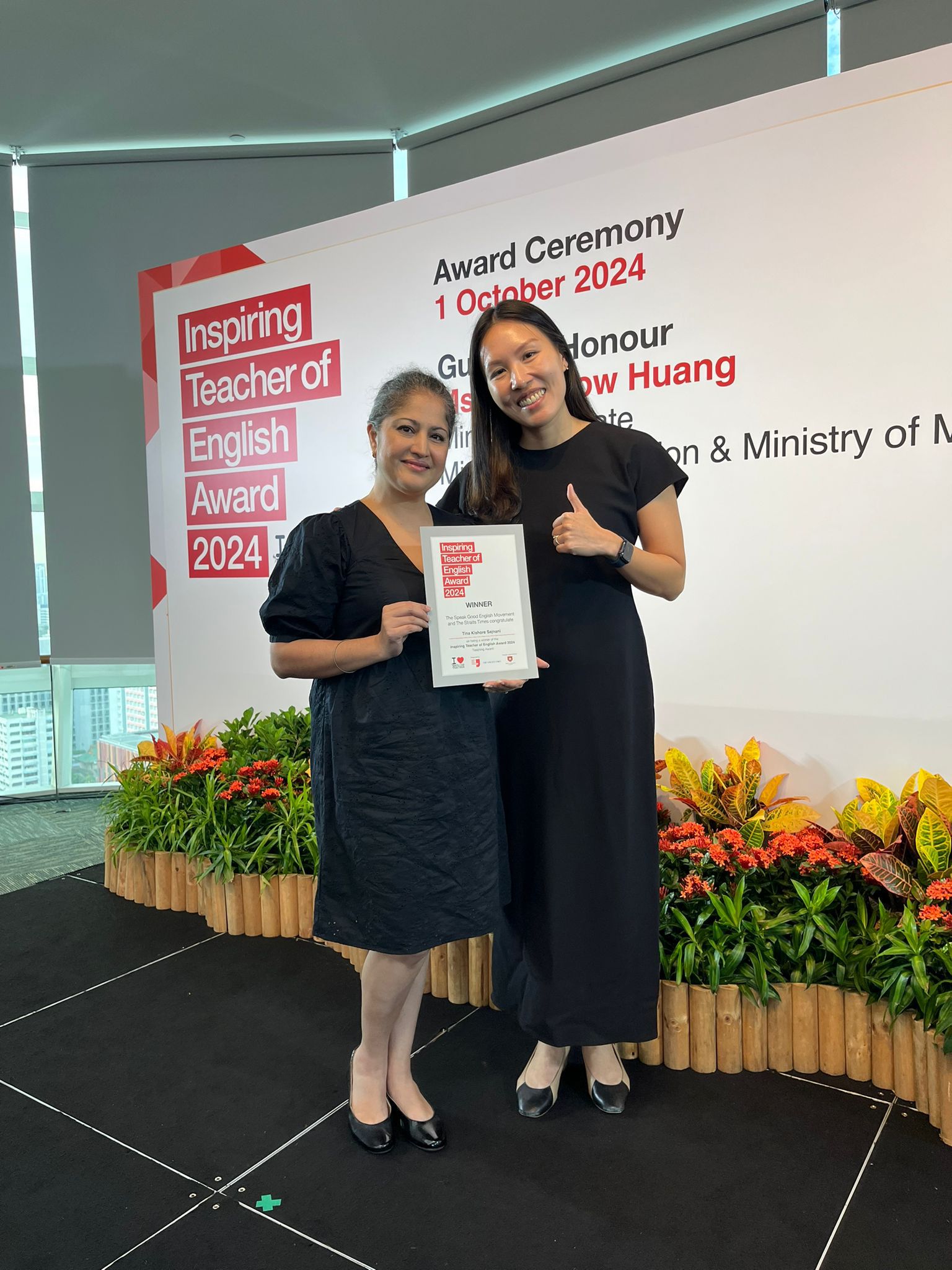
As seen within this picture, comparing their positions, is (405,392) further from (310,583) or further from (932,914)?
(932,914)

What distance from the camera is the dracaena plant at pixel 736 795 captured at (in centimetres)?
276

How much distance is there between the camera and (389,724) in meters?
1.87

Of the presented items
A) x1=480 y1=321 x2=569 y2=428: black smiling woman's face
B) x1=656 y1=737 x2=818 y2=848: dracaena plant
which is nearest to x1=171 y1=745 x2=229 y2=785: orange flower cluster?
x1=656 y1=737 x2=818 y2=848: dracaena plant

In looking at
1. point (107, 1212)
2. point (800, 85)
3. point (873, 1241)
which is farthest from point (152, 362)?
point (873, 1241)

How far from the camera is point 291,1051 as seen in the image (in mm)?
2521

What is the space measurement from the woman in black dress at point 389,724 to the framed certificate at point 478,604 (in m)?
0.06

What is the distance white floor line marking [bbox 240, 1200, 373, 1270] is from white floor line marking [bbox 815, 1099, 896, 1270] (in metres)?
0.86

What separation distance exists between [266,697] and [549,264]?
2350 millimetres

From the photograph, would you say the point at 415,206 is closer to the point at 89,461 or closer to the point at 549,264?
the point at 549,264

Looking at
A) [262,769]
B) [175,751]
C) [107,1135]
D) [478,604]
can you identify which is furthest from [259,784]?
[478,604]

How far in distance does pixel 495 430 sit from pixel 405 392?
28 cm

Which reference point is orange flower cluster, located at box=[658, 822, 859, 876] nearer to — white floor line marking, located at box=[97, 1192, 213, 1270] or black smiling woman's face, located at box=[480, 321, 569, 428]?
black smiling woman's face, located at box=[480, 321, 569, 428]

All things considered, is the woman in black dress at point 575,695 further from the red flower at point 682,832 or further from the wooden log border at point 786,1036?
the red flower at point 682,832

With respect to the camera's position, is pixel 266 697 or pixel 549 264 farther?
pixel 266 697
